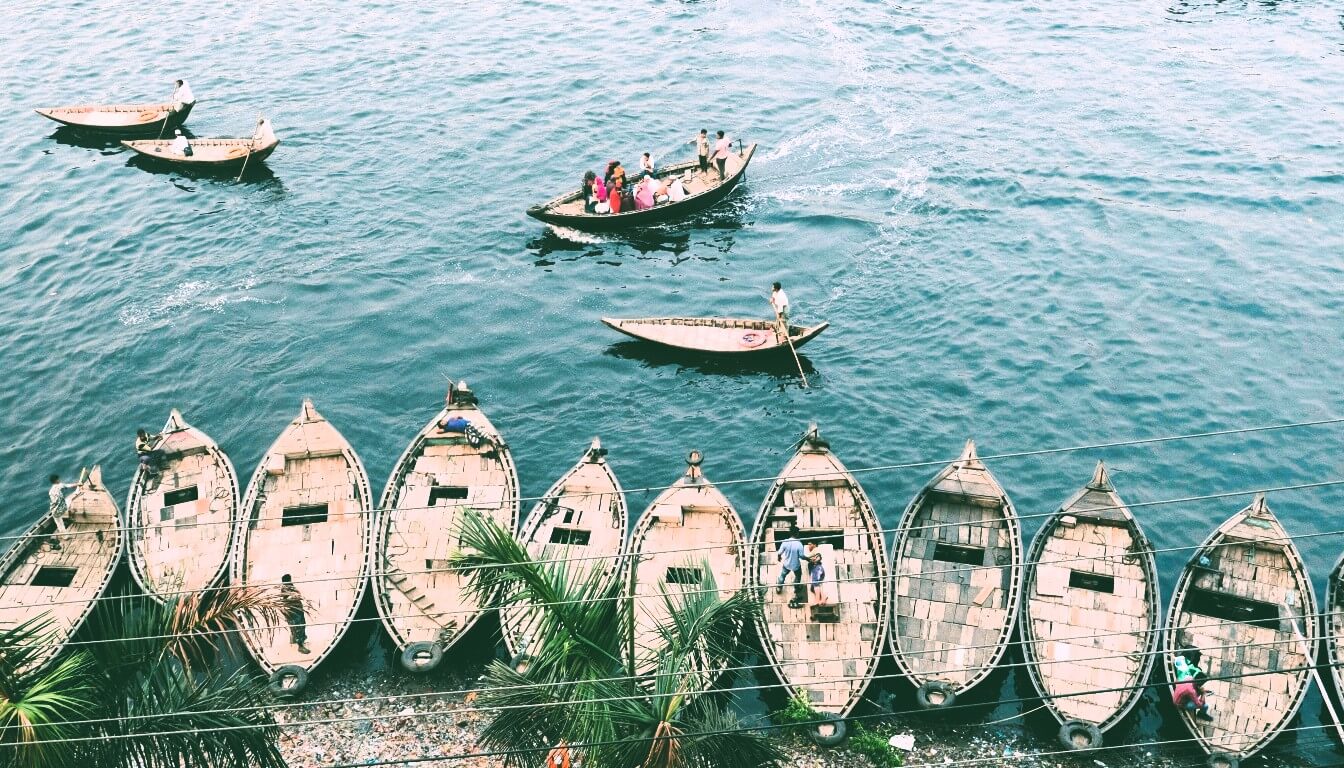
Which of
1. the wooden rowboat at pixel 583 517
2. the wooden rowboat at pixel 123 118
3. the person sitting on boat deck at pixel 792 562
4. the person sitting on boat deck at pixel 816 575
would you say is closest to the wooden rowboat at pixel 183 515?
the wooden rowboat at pixel 583 517

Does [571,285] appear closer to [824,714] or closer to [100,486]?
[100,486]

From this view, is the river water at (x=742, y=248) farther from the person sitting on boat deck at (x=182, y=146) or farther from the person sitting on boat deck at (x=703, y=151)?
the person sitting on boat deck at (x=703, y=151)

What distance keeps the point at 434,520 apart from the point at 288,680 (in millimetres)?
5729

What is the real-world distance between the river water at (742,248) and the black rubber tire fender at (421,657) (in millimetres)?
8741

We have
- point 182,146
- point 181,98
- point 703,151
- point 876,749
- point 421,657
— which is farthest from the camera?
point 181,98

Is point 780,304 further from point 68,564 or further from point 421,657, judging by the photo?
point 68,564

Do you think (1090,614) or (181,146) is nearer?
(1090,614)

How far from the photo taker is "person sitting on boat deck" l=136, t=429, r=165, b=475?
98.5 feet

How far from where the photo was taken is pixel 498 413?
119 feet

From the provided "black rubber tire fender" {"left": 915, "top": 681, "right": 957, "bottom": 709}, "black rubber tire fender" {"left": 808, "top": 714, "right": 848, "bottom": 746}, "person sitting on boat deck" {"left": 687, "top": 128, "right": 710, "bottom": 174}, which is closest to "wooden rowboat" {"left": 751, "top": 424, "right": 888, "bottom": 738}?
"black rubber tire fender" {"left": 808, "top": 714, "right": 848, "bottom": 746}

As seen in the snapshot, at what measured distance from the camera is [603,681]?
53.0 feet

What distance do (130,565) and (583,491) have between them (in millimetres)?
11805

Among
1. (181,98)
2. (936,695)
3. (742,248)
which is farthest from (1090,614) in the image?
(181,98)

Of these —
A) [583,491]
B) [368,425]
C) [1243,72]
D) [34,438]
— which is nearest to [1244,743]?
[583,491]
